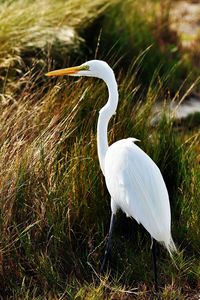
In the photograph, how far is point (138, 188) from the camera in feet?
11.8

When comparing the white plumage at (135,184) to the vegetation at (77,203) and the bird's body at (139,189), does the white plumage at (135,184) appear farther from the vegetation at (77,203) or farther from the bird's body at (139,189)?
the vegetation at (77,203)

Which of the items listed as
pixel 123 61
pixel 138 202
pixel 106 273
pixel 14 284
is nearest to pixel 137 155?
pixel 138 202

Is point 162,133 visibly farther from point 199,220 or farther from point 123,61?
point 123,61

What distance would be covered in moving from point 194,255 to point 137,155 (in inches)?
25.3

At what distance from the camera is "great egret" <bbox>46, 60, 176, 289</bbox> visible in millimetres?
3514

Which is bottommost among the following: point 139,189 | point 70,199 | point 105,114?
point 70,199

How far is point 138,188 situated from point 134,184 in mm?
26

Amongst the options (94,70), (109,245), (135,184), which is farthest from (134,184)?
(94,70)

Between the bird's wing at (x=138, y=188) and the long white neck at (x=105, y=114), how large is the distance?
5.6 inches

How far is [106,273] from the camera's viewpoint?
3746mm

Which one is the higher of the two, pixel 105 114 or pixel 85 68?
pixel 85 68

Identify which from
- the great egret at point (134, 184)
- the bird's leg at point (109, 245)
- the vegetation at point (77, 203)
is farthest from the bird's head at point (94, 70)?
the bird's leg at point (109, 245)

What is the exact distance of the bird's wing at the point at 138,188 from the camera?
11.5 feet

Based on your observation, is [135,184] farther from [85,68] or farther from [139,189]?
[85,68]
